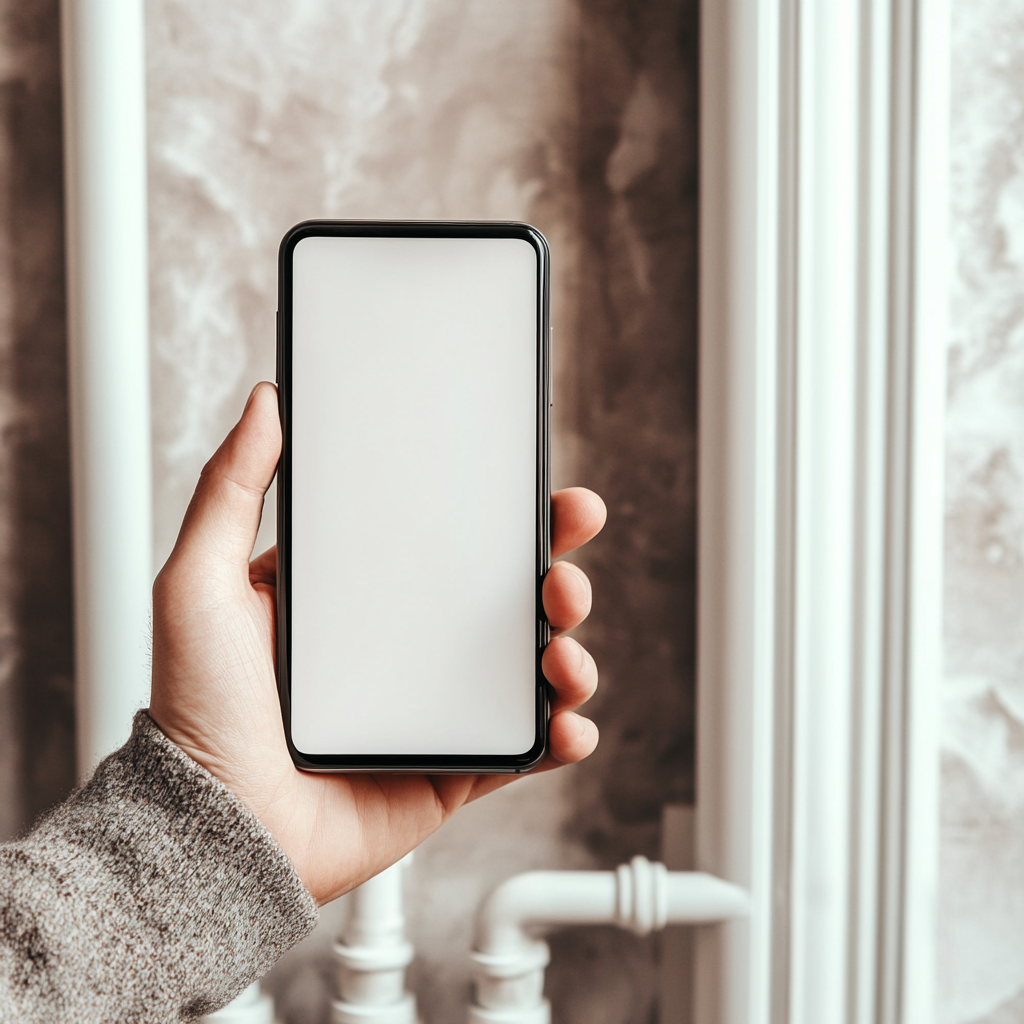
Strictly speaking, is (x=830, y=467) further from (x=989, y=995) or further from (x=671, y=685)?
(x=989, y=995)

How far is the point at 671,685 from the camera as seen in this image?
1.70 ft

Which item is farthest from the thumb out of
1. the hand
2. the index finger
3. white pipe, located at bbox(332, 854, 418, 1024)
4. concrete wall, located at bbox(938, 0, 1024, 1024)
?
concrete wall, located at bbox(938, 0, 1024, 1024)

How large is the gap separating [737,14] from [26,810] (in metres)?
0.64

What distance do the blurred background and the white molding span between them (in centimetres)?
6

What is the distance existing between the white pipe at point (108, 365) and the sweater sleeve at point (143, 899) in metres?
0.15

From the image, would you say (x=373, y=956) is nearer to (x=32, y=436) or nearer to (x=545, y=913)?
(x=545, y=913)

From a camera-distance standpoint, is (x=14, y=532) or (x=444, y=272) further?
(x=14, y=532)

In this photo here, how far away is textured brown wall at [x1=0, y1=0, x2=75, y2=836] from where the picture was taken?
1.67ft

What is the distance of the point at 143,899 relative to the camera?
0.31 meters

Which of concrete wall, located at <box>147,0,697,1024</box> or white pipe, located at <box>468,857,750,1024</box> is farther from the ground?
concrete wall, located at <box>147,0,697,1024</box>

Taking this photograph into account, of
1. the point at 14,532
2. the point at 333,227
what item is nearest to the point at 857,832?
the point at 333,227

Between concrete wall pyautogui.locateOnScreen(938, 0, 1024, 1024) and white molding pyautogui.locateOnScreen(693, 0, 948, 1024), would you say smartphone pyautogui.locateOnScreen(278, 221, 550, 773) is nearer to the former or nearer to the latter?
white molding pyautogui.locateOnScreen(693, 0, 948, 1024)

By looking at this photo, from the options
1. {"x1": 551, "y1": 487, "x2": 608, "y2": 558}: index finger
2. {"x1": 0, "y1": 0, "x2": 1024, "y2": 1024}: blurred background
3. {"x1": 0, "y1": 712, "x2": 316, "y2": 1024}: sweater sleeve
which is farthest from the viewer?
{"x1": 0, "y1": 0, "x2": 1024, "y2": 1024}: blurred background

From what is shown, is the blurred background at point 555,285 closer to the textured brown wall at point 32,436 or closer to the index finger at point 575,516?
the textured brown wall at point 32,436
